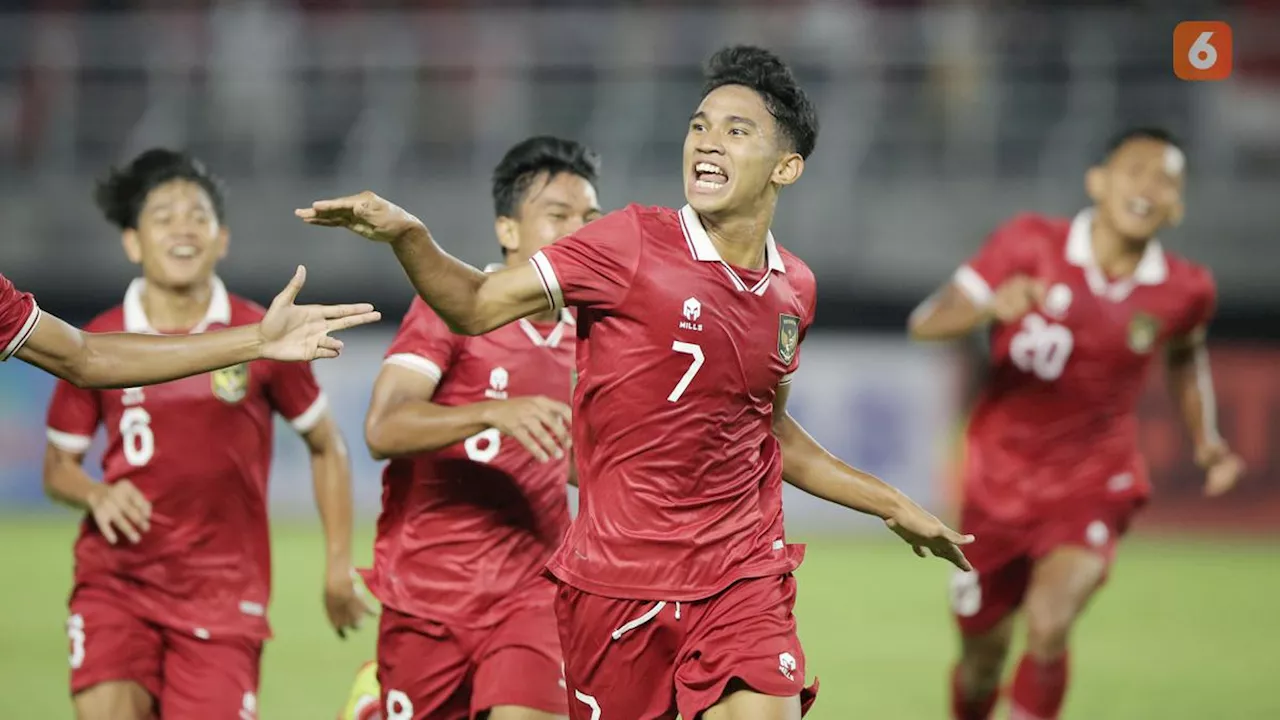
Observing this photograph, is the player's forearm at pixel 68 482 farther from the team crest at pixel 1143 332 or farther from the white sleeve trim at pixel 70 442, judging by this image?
the team crest at pixel 1143 332

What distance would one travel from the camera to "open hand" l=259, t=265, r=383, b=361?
4.55m

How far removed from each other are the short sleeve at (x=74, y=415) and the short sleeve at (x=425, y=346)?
1.17 metres

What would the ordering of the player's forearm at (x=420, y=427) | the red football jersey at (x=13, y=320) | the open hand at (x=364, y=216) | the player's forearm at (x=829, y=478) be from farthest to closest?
the player's forearm at (x=420, y=427) < the player's forearm at (x=829, y=478) < the red football jersey at (x=13, y=320) < the open hand at (x=364, y=216)

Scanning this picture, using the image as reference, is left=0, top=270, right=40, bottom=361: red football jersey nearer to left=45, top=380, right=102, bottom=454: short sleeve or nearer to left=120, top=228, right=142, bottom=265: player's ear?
left=45, top=380, right=102, bottom=454: short sleeve

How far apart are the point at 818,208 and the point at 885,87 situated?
1.30m

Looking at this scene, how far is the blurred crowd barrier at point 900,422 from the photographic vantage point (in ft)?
50.7

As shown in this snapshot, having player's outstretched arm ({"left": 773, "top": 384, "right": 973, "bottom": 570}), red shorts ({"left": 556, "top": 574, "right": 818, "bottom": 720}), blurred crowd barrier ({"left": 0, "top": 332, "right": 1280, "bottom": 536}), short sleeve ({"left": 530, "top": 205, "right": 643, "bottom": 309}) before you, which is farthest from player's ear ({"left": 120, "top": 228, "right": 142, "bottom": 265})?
blurred crowd barrier ({"left": 0, "top": 332, "right": 1280, "bottom": 536})

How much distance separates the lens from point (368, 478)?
1550 cm

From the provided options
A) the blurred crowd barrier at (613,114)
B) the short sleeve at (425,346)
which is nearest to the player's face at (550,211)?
the short sleeve at (425,346)

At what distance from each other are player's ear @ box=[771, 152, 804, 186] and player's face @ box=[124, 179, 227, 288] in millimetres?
2284

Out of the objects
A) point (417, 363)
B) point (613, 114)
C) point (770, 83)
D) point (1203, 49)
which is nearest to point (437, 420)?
point (417, 363)

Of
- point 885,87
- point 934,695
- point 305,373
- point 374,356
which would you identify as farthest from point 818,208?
point 305,373

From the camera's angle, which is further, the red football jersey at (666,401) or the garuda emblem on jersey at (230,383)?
the garuda emblem on jersey at (230,383)

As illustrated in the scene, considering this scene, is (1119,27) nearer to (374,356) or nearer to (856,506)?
(374,356)
